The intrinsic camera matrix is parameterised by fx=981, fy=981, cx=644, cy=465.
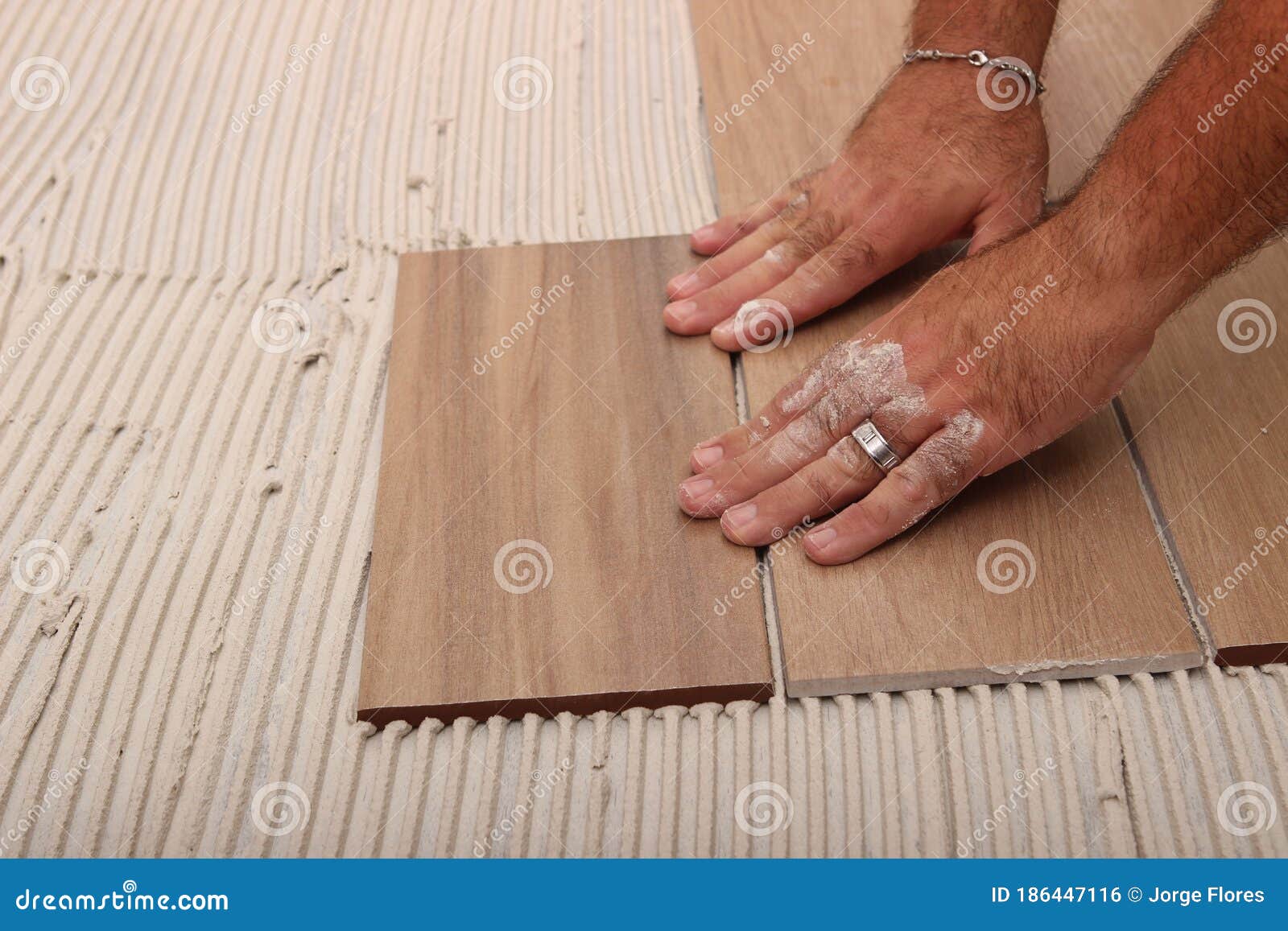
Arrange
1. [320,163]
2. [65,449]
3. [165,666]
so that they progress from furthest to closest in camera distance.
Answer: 1. [320,163]
2. [65,449]
3. [165,666]

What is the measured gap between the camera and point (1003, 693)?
1173 millimetres

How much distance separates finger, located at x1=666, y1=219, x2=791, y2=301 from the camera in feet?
4.95

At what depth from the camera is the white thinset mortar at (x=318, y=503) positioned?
1113 millimetres

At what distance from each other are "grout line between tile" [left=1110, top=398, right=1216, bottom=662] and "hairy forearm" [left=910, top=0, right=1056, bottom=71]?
61 centimetres

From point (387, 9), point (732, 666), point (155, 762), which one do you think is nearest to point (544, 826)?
point (732, 666)

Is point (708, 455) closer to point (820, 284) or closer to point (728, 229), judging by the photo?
point (820, 284)

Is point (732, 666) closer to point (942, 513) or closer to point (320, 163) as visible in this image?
point (942, 513)

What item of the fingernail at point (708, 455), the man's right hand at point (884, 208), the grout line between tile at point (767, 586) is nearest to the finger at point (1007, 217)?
the man's right hand at point (884, 208)

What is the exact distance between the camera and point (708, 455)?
4.32 feet

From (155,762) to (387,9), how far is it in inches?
69.3

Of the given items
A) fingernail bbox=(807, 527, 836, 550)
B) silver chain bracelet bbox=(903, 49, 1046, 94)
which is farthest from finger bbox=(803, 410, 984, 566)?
silver chain bracelet bbox=(903, 49, 1046, 94)

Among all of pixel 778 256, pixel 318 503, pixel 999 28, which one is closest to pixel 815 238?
pixel 778 256

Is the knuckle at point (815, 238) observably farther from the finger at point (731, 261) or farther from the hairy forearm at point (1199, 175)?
the hairy forearm at point (1199, 175)

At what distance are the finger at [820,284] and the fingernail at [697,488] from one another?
0.28 meters
